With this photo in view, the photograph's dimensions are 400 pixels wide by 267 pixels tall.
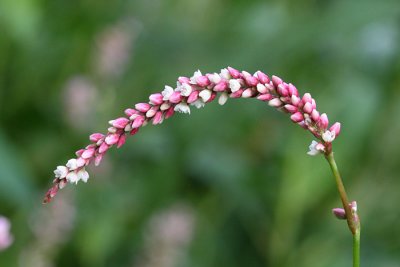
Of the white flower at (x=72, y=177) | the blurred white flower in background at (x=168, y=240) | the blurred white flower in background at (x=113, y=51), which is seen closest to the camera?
the white flower at (x=72, y=177)

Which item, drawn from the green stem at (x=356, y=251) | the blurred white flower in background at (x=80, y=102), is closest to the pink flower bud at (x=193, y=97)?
the green stem at (x=356, y=251)

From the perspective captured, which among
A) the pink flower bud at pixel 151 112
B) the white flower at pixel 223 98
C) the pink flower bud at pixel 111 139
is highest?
the white flower at pixel 223 98

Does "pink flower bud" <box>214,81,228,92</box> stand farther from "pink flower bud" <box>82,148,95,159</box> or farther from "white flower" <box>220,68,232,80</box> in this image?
"pink flower bud" <box>82,148,95,159</box>

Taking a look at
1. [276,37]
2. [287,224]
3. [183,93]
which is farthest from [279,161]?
[183,93]

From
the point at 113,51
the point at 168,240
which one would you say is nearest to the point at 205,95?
the point at 168,240

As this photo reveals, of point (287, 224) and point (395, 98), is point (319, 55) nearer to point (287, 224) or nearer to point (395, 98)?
point (395, 98)

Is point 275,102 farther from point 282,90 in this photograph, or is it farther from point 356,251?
point 356,251

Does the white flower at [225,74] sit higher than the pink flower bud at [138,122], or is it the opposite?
the white flower at [225,74]

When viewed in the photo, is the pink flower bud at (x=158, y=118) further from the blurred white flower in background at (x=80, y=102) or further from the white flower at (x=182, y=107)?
the blurred white flower in background at (x=80, y=102)
